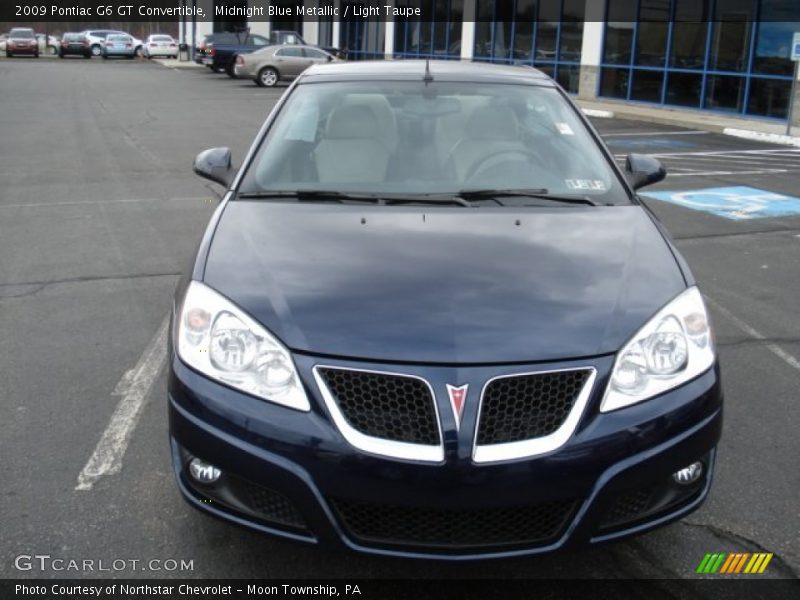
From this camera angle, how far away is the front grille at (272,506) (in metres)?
2.64

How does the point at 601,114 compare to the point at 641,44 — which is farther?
the point at 641,44

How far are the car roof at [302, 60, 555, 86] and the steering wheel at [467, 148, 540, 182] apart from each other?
0.54 meters

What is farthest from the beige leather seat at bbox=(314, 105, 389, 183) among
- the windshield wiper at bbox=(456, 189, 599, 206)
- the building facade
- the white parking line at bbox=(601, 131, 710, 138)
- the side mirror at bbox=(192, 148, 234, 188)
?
the building facade

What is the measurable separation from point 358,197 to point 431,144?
0.59m

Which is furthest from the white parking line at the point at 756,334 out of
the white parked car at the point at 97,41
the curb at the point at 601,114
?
the white parked car at the point at 97,41

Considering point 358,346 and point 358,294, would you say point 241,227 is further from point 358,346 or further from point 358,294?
point 358,346

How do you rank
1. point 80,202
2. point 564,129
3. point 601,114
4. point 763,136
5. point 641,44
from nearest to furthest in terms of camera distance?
point 564,129, point 80,202, point 763,136, point 601,114, point 641,44

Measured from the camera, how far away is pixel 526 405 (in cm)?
258

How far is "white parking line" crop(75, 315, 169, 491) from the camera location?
3.67m

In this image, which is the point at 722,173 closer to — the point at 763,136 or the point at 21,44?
the point at 763,136

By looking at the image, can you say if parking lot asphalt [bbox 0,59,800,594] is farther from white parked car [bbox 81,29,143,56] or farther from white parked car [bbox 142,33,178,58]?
white parked car [bbox 142,33,178,58]

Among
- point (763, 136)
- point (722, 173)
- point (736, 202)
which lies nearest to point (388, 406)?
point (736, 202)

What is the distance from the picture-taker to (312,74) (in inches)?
184

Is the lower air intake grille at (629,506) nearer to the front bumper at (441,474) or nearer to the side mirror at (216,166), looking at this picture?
the front bumper at (441,474)
